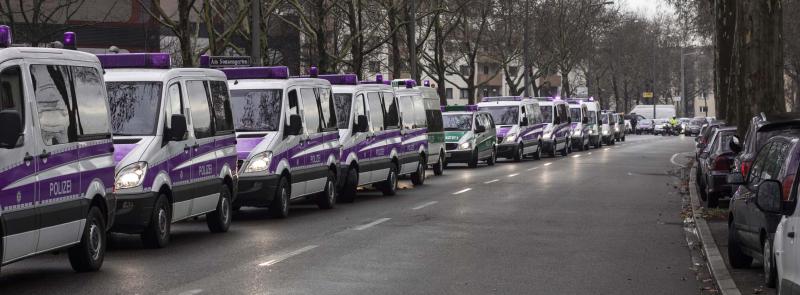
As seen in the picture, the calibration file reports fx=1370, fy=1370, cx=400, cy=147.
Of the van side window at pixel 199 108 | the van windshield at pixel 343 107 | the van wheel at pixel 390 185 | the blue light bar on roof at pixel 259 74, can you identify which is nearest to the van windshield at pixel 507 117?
the van wheel at pixel 390 185

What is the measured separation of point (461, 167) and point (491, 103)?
5668 mm

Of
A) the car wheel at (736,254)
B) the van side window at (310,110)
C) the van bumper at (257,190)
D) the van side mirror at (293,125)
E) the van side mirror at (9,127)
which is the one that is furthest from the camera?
the van side window at (310,110)

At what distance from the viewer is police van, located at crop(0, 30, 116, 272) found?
1056 centimetres

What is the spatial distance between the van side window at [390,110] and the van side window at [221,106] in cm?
840

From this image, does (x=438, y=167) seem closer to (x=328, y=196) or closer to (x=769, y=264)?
(x=328, y=196)

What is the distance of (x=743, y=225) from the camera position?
12484 mm

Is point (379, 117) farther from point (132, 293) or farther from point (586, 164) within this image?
point (586, 164)

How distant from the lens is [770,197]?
30.8ft

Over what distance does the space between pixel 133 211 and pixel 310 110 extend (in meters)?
6.84

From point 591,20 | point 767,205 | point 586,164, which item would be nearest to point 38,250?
point 767,205

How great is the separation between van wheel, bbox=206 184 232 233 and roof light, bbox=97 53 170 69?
6.29 ft

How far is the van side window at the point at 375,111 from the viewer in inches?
973

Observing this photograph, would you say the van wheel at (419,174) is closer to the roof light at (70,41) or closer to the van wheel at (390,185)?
the van wheel at (390,185)

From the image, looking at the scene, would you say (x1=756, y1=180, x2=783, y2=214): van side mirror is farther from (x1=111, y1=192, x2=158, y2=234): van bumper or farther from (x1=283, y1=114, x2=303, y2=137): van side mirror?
(x1=283, y1=114, x2=303, y2=137): van side mirror
